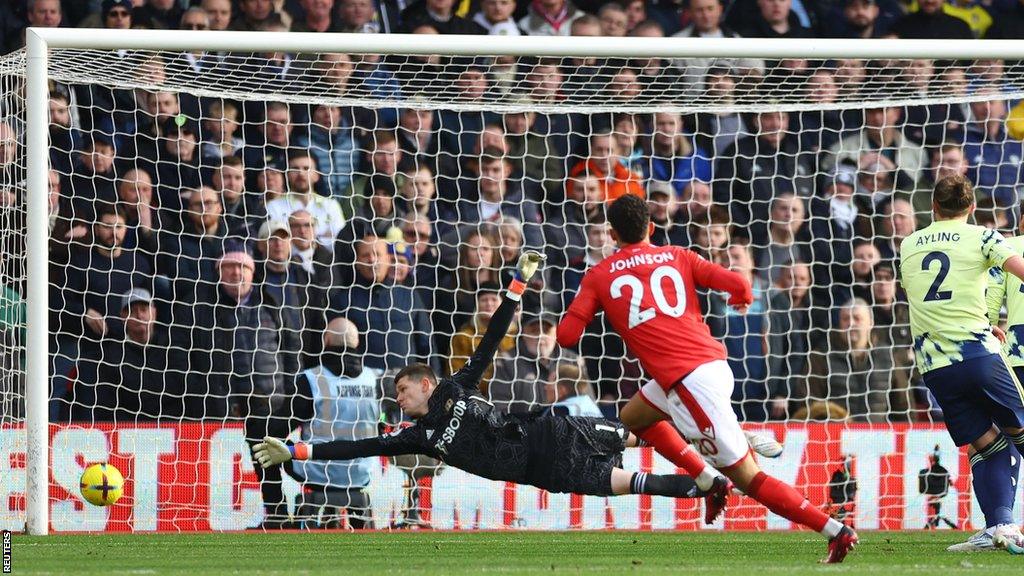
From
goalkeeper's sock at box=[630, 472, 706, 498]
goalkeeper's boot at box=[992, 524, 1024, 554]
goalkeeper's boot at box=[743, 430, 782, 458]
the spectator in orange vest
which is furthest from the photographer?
the spectator in orange vest

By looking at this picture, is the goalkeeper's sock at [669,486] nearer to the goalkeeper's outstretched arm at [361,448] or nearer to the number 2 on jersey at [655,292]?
the goalkeeper's outstretched arm at [361,448]

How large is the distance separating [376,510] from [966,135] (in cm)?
566

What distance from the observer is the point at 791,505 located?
6.15m

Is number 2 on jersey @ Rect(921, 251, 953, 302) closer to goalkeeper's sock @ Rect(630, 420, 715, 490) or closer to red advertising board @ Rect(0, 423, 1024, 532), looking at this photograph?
goalkeeper's sock @ Rect(630, 420, 715, 490)

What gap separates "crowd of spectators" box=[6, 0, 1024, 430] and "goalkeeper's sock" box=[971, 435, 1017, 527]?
289cm

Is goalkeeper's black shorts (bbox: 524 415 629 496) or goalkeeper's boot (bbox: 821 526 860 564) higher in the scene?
goalkeeper's black shorts (bbox: 524 415 629 496)

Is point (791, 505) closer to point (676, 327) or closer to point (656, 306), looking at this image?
point (676, 327)

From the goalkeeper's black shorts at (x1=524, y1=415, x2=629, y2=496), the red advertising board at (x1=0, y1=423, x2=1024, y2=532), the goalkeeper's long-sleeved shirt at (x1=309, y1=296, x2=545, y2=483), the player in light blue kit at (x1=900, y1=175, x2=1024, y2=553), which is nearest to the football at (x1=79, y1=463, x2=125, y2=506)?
the red advertising board at (x1=0, y1=423, x2=1024, y2=532)

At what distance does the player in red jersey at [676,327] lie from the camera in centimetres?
631

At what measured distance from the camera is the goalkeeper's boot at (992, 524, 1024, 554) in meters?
6.61

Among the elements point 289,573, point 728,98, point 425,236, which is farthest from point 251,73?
point 289,573

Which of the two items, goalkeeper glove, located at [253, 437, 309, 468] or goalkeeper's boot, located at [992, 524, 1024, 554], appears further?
goalkeeper glove, located at [253, 437, 309, 468]

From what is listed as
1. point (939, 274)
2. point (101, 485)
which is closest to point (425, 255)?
point (101, 485)

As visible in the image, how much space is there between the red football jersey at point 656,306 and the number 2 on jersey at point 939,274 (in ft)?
3.65
